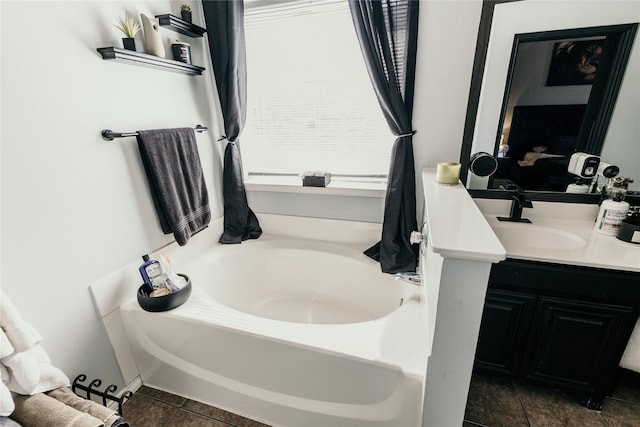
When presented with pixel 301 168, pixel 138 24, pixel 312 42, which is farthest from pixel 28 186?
pixel 312 42

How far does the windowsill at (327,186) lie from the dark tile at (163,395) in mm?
1325

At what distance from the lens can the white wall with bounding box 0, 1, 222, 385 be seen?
1.02 meters

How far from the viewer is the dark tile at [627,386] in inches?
55.1

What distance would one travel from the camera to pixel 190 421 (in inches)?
54.0

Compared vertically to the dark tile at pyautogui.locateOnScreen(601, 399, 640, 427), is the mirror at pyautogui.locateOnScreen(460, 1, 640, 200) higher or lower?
higher

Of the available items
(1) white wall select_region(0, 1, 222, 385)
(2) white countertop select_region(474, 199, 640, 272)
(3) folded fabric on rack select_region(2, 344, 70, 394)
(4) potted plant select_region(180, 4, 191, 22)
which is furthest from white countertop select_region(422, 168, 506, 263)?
(4) potted plant select_region(180, 4, 191, 22)

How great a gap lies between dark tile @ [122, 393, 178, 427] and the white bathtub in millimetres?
77

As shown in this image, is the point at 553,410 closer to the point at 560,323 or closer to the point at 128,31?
the point at 560,323

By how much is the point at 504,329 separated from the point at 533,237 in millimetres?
493

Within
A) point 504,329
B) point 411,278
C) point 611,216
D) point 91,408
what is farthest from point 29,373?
point 611,216

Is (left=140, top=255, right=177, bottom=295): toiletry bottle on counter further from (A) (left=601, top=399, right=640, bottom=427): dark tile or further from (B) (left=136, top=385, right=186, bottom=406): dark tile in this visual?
(A) (left=601, top=399, right=640, bottom=427): dark tile

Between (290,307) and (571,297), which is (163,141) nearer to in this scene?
(290,307)

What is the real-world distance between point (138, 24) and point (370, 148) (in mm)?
1414

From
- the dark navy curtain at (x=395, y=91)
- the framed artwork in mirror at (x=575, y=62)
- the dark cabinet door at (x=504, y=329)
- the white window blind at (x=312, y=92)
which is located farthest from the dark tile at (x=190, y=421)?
the framed artwork in mirror at (x=575, y=62)
